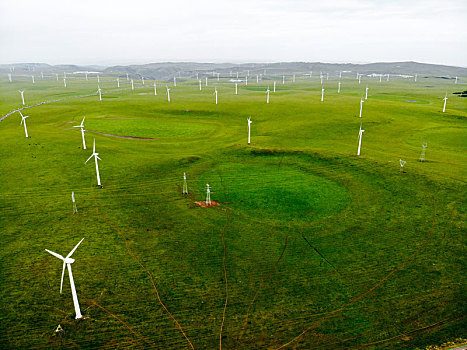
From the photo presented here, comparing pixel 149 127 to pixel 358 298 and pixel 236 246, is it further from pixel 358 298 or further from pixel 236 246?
pixel 358 298

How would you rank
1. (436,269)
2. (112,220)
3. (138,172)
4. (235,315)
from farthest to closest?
(138,172), (112,220), (436,269), (235,315)

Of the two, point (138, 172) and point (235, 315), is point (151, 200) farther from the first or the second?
point (235, 315)

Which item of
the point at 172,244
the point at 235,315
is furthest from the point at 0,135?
the point at 235,315

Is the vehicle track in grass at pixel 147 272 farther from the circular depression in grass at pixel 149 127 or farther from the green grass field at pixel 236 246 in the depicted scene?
the circular depression in grass at pixel 149 127

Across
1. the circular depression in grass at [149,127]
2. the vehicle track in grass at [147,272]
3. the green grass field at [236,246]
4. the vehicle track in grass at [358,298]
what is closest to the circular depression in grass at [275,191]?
the green grass field at [236,246]

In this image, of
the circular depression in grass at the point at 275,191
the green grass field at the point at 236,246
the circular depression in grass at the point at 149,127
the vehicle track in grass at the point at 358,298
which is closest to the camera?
the vehicle track in grass at the point at 358,298

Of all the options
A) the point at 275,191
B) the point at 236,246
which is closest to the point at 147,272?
the point at 236,246

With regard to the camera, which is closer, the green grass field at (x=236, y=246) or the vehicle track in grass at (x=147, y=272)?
the vehicle track in grass at (x=147, y=272)

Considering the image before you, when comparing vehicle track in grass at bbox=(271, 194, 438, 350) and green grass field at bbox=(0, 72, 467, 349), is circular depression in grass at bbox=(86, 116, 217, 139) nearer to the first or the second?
green grass field at bbox=(0, 72, 467, 349)
